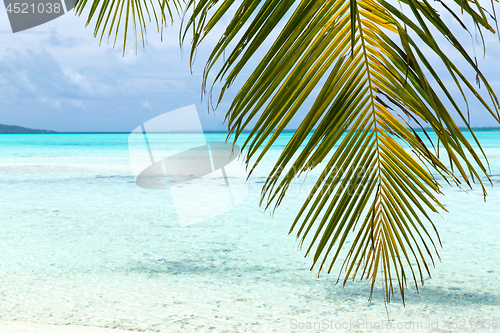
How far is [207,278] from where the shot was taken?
4.03m

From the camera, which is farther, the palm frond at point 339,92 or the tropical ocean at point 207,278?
the tropical ocean at point 207,278

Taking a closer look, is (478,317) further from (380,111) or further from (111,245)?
(111,245)

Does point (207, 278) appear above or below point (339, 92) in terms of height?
below

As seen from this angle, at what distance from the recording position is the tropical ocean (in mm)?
3076

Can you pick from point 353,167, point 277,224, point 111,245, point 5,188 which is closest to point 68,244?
point 111,245

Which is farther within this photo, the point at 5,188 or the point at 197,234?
the point at 5,188

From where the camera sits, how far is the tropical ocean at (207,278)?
10.1 ft

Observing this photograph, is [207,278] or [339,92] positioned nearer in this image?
[339,92]

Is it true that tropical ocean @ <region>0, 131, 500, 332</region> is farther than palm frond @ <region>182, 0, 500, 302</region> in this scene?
Yes

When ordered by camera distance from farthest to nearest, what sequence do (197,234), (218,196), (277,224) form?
1. (218,196)
2. (277,224)
3. (197,234)

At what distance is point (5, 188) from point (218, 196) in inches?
217

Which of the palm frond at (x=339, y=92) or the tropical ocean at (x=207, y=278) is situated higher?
the palm frond at (x=339, y=92)

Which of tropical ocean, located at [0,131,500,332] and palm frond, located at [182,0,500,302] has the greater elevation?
→ palm frond, located at [182,0,500,302]

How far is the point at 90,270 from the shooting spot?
4.27 m
